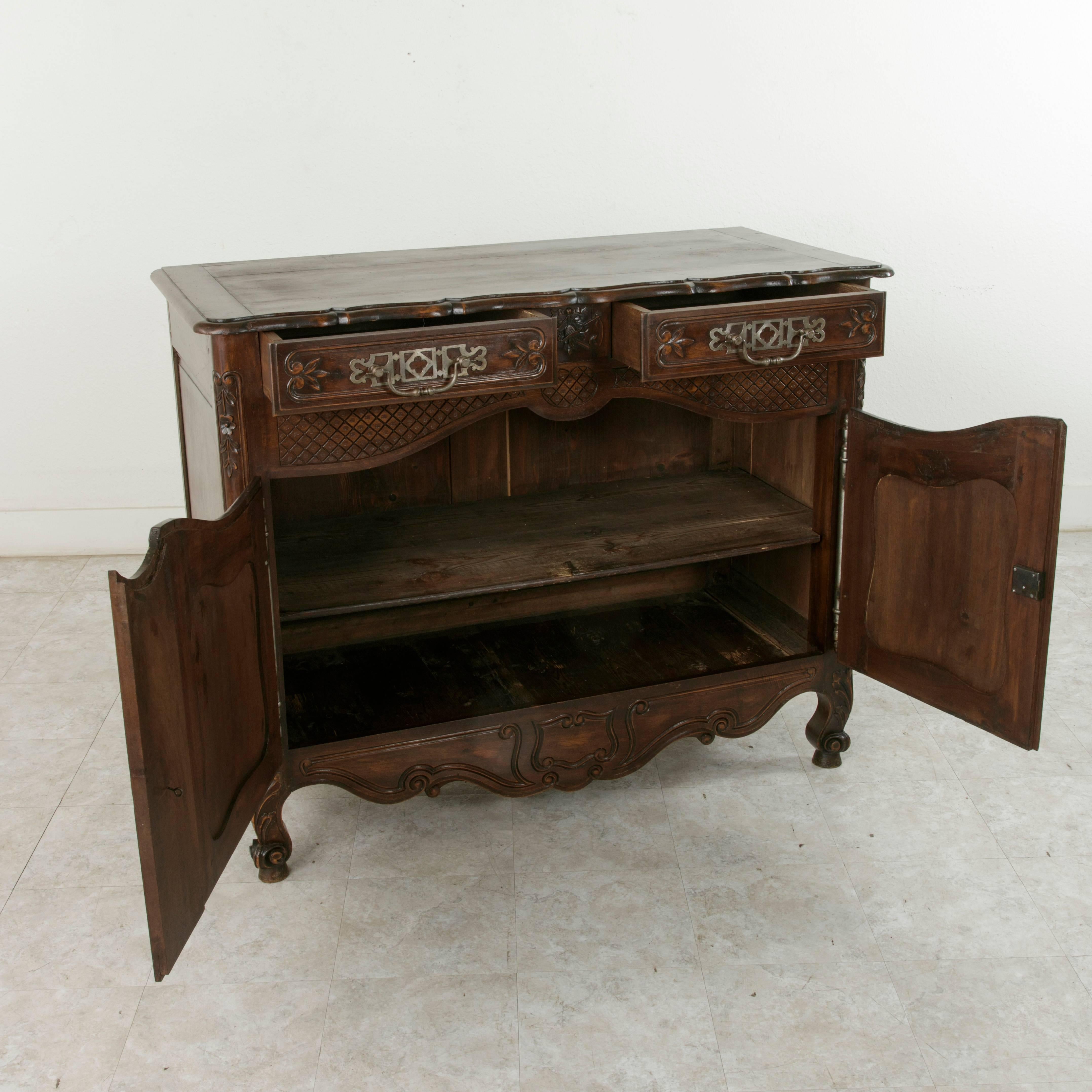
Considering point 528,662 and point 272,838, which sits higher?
point 528,662

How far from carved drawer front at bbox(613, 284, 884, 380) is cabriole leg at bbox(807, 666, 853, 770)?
0.72 metres

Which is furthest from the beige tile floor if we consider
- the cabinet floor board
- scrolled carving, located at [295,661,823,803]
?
the cabinet floor board

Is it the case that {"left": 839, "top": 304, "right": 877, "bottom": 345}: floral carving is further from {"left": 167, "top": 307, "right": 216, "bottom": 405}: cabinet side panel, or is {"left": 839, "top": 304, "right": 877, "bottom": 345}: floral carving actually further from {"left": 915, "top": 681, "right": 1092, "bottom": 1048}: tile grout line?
{"left": 167, "top": 307, "right": 216, "bottom": 405}: cabinet side panel

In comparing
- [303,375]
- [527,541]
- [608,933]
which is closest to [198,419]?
[303,375]

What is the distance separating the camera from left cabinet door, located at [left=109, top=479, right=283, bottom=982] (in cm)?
156

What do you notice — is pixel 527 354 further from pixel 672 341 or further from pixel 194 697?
pixel 194 697

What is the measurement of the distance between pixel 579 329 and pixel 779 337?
35cm

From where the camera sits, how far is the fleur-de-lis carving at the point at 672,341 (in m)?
2.04

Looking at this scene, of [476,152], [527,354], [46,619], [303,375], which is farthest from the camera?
[476,152]

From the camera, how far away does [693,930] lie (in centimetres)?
212

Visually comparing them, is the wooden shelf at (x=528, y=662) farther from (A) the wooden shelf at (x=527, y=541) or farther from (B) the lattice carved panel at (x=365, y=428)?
(B) the lattice carved panel at (x=365, y=428)

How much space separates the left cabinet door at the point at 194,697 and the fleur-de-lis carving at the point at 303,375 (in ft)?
0.62

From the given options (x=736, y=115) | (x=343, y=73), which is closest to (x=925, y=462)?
(x=736, y=115)

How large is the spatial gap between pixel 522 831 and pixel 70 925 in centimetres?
83
